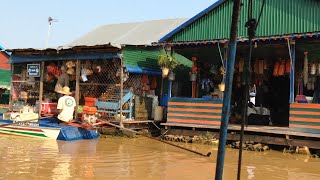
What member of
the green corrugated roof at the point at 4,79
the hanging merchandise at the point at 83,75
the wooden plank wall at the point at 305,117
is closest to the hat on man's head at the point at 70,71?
the hanging merchandise at the point at 83,75

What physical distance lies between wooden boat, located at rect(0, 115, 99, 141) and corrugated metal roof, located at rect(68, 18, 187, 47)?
532 centimetres

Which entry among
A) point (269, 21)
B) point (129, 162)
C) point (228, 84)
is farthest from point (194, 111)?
point (228, 84)

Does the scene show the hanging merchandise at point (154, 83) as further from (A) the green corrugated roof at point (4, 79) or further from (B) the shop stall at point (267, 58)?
(A) the green corrugated roof at point (4, 79)

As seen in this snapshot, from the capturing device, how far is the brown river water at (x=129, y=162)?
7949 millimetres

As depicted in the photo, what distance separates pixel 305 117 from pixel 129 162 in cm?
532

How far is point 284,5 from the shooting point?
40.6 ft

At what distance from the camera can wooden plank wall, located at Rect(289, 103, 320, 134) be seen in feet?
35.9

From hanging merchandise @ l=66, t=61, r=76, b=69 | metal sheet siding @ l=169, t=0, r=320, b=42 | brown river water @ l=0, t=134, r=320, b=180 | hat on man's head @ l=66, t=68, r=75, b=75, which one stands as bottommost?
brown river water @ l=0, t=134, r=320, b=180

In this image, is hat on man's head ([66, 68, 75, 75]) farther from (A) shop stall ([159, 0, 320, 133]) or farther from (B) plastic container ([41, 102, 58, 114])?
(A) shop stall ([159, 0, 320, 133])

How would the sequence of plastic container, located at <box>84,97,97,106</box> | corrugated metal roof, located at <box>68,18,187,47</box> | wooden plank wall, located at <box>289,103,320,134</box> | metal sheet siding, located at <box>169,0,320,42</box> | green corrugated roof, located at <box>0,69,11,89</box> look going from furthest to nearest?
1. green corrugated roof, located at <box>0,69,11,89</box>
2. corrugated metal roof, located at <box>68,18,187,47</box>
3. plastic container, located at <box>84,97,97,106</box>
4. metal sheet siding, located at <box>169,0,320,42</box>
5. wooden plank wall, located at <box>289,103,320,134</box>

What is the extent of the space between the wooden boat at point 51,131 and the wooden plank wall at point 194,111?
287 cm

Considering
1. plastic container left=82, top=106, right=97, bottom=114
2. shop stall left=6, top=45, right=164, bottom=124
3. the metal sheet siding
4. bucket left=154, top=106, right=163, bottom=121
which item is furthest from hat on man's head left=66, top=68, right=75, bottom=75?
the metal sheet siding

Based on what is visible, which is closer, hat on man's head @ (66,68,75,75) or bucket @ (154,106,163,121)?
bucket @ (154,106,163,121)

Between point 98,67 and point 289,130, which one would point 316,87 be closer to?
point 289,130
